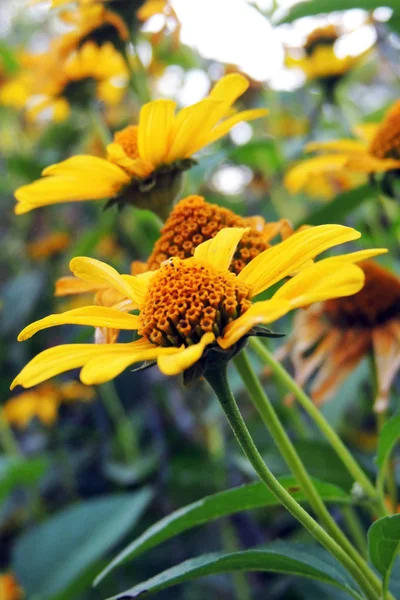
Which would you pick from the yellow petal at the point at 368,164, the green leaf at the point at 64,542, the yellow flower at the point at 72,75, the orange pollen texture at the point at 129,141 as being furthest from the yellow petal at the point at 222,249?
the yellow flower at the point at 72,75

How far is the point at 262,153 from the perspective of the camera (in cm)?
124

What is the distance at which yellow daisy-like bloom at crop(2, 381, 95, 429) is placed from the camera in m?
1.63

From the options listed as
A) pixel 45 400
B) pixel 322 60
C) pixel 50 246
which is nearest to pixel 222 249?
pixel 322 60

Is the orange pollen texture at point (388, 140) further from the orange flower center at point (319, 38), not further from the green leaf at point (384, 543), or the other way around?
the orange flower center at point (319, 38)

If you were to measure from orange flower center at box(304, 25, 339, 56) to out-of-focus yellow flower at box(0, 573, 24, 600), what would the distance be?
3.85 ft

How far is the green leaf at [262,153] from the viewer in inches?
39.1

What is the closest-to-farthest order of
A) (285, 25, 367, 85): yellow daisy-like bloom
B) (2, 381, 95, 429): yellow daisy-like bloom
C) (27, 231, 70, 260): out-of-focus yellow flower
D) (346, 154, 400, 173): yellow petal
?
(346, 154, 400, 173): yellow petal, (285, 25, 367, 85): yellow daisy-like bloom, (2, 381, 95, 429): yellow daisy-like bloom, (27, 231, 70, 260): out-of-focus yellow flower

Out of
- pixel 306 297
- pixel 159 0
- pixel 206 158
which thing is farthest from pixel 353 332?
pixel 159 0

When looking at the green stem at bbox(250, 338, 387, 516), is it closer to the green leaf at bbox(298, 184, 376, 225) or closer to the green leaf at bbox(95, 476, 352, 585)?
the green leaf at bbox(95, 476, 352, 585)

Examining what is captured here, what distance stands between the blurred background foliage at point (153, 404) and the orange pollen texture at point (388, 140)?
0.04m

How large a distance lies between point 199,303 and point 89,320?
3.0 inches

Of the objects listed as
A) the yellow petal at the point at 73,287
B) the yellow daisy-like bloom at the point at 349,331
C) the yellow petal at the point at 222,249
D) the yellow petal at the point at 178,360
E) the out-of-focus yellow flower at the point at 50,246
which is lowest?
the out-of-focus yellow flower at the point at 50,246

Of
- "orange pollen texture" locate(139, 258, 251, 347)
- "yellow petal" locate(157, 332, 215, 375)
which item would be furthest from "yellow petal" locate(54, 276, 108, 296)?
"yellow petal" locate(157, 332, 215, 375)

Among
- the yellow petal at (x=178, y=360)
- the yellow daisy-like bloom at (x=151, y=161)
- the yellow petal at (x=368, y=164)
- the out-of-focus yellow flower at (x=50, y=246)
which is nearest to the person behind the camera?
the yellow petal at (x=178, y=360)
